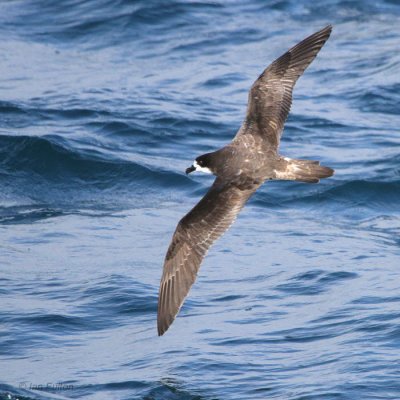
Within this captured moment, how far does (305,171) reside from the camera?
880 cm

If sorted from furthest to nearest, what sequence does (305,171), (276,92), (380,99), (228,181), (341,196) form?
1. (380,99)
2. (341,196)
3. (276,92)
4. (228,181)
5. (305,171)

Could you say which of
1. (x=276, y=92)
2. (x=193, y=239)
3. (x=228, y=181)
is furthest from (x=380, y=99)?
(x=193, y=239)

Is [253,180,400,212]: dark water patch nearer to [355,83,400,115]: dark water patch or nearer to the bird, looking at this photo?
[355,83,400,115]: dark water patch

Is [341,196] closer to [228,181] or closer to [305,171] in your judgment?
[228,181]

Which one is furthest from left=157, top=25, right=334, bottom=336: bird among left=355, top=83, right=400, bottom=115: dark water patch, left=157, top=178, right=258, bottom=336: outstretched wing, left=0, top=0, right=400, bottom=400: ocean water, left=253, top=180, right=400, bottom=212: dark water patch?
left=355, top=83, right=400, bottom=115: dark water patch

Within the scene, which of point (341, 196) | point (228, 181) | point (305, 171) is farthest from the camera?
point (341, 196)

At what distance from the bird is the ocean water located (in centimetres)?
72

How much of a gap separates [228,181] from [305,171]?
67 cm

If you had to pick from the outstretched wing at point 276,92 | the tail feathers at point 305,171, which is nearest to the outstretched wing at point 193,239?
the tail feathers at point 305,171

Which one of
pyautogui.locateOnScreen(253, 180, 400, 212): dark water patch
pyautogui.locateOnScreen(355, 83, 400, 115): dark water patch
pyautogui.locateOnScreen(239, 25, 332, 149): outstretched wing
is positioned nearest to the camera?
pyautogui.locateOnScreen(239, 25, 332, 149): outstretched wing

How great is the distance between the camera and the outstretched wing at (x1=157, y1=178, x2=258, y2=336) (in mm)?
8789

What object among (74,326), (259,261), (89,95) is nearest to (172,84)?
(89,95)

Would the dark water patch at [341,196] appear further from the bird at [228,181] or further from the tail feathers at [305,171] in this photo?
the tail feathers at [305,171]

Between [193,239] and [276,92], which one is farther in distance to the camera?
[276,92]
